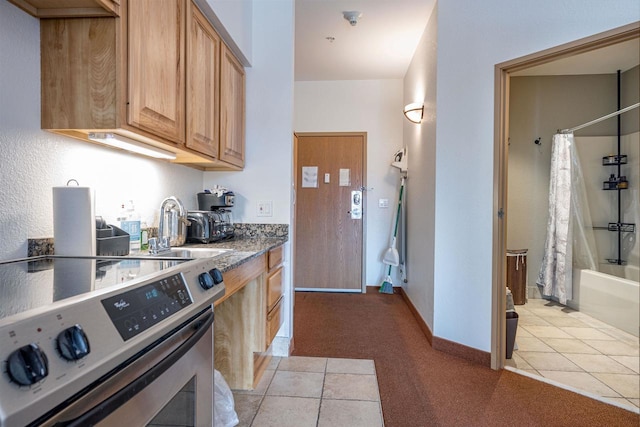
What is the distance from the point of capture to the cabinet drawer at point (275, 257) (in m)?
2.08

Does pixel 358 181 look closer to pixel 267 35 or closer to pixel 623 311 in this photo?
pixel 267 35

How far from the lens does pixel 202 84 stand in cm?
179

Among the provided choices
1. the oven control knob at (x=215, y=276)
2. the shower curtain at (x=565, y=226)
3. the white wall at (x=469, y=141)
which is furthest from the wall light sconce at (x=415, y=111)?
the oven control knob at (x=215, y=276)

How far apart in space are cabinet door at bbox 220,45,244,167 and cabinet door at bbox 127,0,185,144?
1.48ft

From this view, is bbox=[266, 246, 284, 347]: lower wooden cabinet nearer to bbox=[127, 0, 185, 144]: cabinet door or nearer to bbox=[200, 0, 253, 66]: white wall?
bbox=[127, 0, 185, 144]: cabinet door

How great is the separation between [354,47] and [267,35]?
1319mm

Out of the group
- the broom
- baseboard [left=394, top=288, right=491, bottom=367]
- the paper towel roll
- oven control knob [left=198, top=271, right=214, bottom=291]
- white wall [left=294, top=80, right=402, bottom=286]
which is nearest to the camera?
oven control knob [left=198, top=271, right=214, bottom=291]

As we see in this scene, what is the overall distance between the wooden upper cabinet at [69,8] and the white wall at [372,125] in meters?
3.32

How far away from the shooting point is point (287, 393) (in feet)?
6.22

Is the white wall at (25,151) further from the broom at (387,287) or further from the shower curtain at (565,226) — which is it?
the shower curtain at (565,226)

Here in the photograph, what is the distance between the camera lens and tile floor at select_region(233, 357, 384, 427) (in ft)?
5.44

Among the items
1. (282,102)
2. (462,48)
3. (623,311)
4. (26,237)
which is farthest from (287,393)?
(623,311)

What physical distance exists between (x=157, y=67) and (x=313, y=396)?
1774 millimetres

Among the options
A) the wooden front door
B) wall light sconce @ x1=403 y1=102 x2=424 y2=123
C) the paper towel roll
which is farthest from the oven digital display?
the wooden front door
